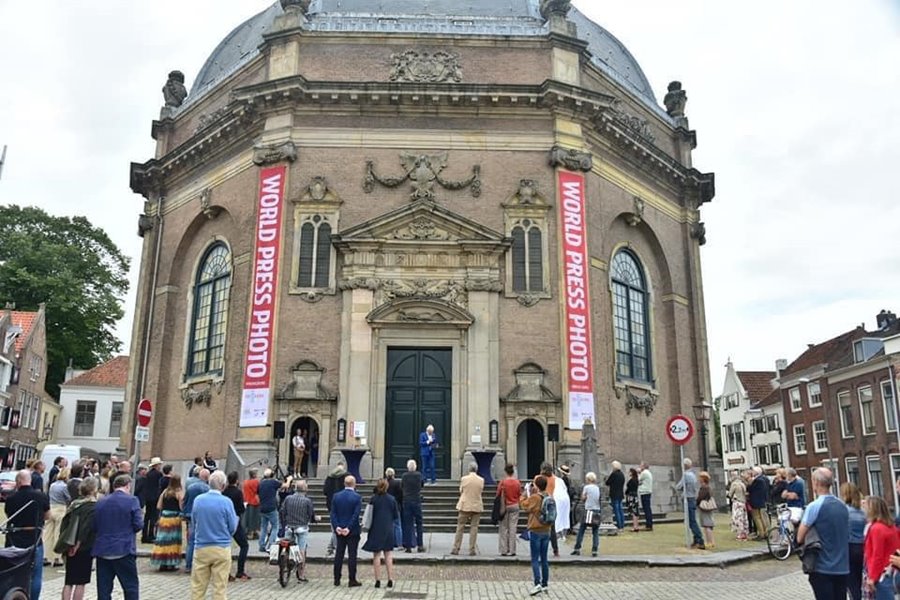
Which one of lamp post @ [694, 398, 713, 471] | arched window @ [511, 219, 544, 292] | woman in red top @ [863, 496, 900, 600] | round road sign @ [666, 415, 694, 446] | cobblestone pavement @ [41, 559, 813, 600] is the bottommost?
cobblestone pavement @ [41, 559, 813, 600]

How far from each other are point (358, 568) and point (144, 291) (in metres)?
17.6

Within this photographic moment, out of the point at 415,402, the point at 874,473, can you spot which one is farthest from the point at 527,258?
the point at 874,473

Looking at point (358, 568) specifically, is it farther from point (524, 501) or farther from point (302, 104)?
point (302, 104)

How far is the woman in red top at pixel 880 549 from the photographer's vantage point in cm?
661

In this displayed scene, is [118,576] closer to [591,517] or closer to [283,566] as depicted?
[283,566]

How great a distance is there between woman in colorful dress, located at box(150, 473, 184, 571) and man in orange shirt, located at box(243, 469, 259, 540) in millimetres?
2576

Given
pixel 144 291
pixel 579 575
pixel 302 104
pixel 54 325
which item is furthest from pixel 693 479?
pixel 54 325

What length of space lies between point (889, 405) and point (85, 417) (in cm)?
4867

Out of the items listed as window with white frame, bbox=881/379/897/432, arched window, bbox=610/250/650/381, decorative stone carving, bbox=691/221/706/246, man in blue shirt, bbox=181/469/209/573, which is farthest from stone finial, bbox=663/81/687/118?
man in blue shirt, bbox=181/469/209/573

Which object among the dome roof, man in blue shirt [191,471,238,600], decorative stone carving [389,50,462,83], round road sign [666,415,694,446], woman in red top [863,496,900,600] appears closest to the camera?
woman in red top [863,496,900,600]

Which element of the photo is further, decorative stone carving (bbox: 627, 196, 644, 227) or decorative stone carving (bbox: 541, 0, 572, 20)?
decorative stone carving (bbox: 627, 196, 644, 227)

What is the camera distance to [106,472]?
14.8 metres

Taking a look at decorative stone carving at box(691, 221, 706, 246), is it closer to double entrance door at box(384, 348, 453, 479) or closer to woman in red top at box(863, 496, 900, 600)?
double entrance door at box(384, 348, 453, 479)

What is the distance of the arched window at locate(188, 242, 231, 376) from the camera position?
78.8ft
